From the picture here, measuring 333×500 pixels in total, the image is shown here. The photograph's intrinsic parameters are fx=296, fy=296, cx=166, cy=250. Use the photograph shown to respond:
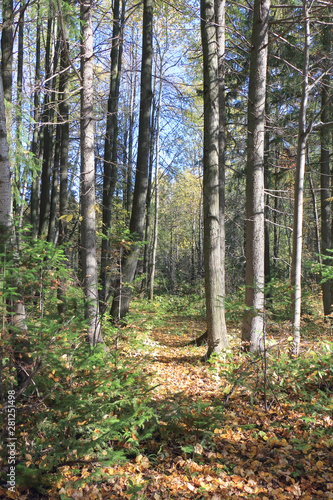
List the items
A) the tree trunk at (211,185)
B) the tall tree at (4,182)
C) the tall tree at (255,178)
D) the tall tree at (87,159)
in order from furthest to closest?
1. the tree trunk at (211,185)
2. the tall tree at (255,178)
3. the tall tree at (87,159)
4. the tall tree at (4,182)

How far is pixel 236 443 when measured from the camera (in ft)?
11.1

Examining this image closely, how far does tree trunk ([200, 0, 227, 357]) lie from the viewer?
5676 millimetres

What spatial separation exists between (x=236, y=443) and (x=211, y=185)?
13.5 feet

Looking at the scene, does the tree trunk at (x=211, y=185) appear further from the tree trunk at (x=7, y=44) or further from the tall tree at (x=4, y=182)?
the tree trunk at (x=7, y=44)

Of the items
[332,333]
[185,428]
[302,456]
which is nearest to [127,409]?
[185,428]

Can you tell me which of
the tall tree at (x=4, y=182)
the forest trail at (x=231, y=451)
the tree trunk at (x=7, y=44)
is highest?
the tree trunk at (x=7, y=44)

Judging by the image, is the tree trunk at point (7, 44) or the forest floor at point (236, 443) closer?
Result: the forest floor at point (236, 443)

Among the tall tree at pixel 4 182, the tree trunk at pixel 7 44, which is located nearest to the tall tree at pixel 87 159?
the tree trunk at pixel 7 44

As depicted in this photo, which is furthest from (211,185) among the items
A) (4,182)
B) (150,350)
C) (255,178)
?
(150,350)

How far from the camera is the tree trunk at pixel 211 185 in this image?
5.68 meters

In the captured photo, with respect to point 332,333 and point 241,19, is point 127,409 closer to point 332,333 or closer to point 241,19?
point 332,333

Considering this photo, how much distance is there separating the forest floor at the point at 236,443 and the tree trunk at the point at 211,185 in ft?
2.83

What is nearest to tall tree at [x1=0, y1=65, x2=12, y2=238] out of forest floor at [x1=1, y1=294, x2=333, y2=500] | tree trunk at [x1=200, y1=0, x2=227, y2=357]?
forest floor at [x1=1, y1=294, x2=333, y2=500]

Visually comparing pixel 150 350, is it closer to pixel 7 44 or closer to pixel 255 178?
pixel 255 178
